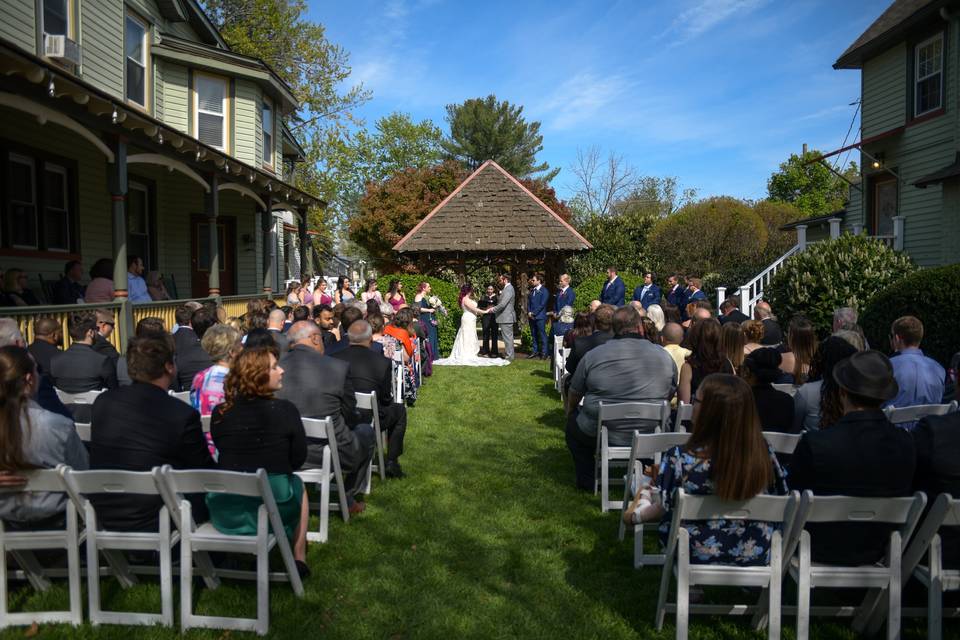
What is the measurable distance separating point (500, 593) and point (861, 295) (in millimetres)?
12009

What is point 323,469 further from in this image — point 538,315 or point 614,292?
point 614,292

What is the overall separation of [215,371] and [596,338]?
13.7ft

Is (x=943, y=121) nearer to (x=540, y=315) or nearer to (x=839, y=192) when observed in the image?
(x=540, y=315)

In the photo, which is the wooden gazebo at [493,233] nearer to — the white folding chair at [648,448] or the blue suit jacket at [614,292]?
the blue suit jacket at [614,292]

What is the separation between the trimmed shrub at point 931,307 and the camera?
30.0 feet

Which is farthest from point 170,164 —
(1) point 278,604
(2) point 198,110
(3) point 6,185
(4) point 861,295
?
(4) point 861,295

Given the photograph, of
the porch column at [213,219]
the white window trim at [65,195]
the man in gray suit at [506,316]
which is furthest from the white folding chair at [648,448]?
the white window trim at [65,195]

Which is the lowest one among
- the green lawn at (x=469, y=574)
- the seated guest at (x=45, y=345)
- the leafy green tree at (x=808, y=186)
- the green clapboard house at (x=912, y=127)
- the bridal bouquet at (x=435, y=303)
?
the green lawn at (x=469, y=574)

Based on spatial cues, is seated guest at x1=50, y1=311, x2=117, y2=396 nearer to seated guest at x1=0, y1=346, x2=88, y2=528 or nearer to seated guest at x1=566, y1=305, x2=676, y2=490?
seated guest at x1=0, y1=346, x2=88, y2=528

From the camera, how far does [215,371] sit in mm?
5293

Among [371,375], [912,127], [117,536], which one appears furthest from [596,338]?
[912,127]

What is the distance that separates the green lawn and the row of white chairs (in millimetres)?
89

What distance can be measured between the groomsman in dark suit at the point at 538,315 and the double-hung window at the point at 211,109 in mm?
9024

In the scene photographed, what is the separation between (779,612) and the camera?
3490mm
